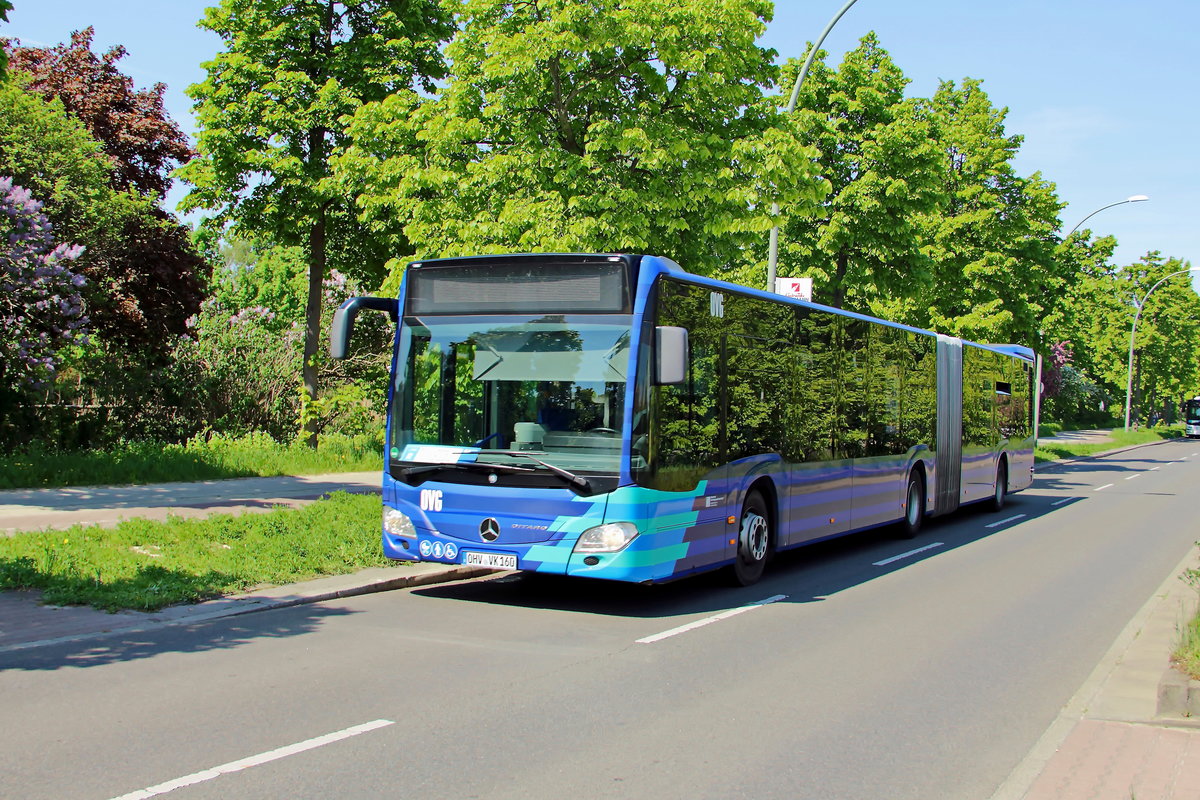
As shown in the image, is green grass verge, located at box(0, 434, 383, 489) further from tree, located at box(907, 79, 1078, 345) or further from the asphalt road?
tree, located at box(907, 79, 1078, 345)

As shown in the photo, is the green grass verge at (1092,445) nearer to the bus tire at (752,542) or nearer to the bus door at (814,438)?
the bus door at (814,438)

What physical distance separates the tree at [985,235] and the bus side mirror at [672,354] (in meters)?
20.4

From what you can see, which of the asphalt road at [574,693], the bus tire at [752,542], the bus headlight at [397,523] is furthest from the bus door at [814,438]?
the bus headlight at [397,523]

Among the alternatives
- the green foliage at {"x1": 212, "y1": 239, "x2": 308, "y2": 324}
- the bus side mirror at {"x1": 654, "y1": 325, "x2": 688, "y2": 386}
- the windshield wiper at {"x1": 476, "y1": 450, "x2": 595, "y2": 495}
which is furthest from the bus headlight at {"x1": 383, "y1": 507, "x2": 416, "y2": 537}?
the green foliage at {"x1": 212, "y1": 239, "x2": 308, "y2": 324}

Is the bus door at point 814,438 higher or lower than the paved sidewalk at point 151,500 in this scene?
higher

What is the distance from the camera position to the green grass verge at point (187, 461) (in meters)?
15.2

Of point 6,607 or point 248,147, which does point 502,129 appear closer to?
point 248,147

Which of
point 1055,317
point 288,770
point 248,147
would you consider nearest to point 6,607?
point 288,770

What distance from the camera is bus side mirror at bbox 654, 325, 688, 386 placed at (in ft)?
26.4

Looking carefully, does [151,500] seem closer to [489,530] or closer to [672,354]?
[489,530]

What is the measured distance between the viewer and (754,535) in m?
10.1

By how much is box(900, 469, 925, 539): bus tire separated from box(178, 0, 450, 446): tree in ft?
35.9

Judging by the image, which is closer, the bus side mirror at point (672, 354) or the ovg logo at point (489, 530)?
the bus side mirror at point (672, 354)

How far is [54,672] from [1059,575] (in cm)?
973
